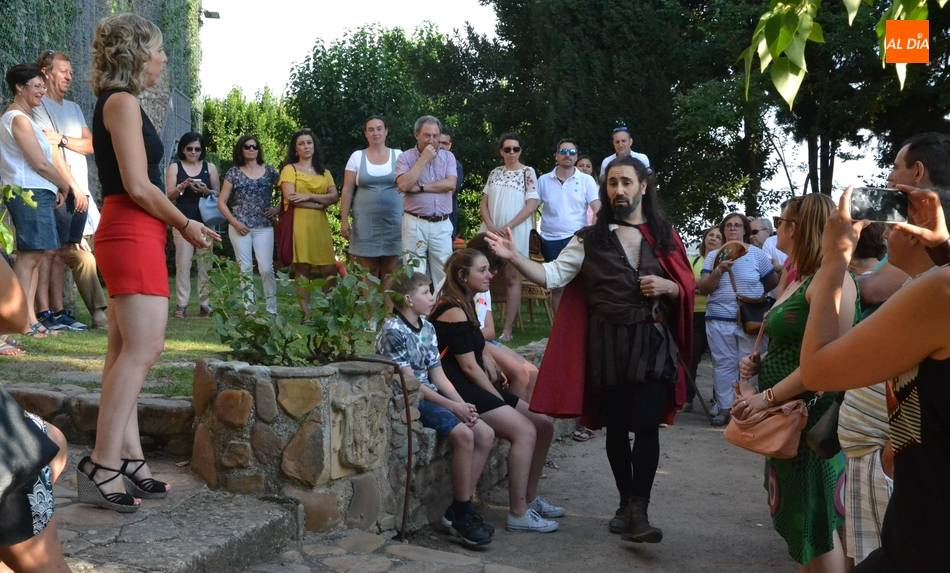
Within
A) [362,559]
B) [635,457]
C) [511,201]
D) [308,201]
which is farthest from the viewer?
[511,201]

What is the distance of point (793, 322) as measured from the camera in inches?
157

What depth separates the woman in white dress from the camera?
32.7ft

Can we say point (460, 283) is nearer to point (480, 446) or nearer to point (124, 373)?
point (480, 446)

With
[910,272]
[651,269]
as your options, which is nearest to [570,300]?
[651,269]

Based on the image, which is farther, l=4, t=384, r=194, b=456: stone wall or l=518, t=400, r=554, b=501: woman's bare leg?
l=518, t=400, r=554, b=501: woman's bare leg

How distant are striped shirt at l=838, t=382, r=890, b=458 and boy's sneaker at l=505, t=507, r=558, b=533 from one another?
2.64 metres

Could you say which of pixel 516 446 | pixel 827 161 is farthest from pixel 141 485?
pixel 827 161

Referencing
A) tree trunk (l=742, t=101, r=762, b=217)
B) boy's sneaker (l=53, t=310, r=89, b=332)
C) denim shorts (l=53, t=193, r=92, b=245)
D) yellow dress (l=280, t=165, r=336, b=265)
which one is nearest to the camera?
denim shorts (l=53, t=193, r=92, b=245)

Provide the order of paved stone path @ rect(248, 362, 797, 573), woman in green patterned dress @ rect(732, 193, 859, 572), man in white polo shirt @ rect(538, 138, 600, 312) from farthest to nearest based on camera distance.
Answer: man in white polo shirt @ rect(538, 138, 600, 312) < paved stone path @ rect(248, 362, 797, 573) < woman in green patterned dress @ rect(732, 193, 859, 572)

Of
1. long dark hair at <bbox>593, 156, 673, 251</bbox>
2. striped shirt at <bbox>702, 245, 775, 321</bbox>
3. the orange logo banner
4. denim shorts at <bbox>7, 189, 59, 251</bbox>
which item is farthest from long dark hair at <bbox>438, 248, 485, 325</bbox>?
striped shirt at <bbox>702, 245, 775, 321</bbox>

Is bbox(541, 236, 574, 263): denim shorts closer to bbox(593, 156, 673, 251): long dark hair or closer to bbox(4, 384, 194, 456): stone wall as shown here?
bbox(593, 156, 673, 251): long dark hair

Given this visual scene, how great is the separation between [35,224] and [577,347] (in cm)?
390

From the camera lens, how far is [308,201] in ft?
31.5

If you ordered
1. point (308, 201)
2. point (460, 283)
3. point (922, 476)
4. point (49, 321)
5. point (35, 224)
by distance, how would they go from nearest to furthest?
point (922, 476), point (460, 283), point (35, 224), point (49, 321), point (308, 201)
